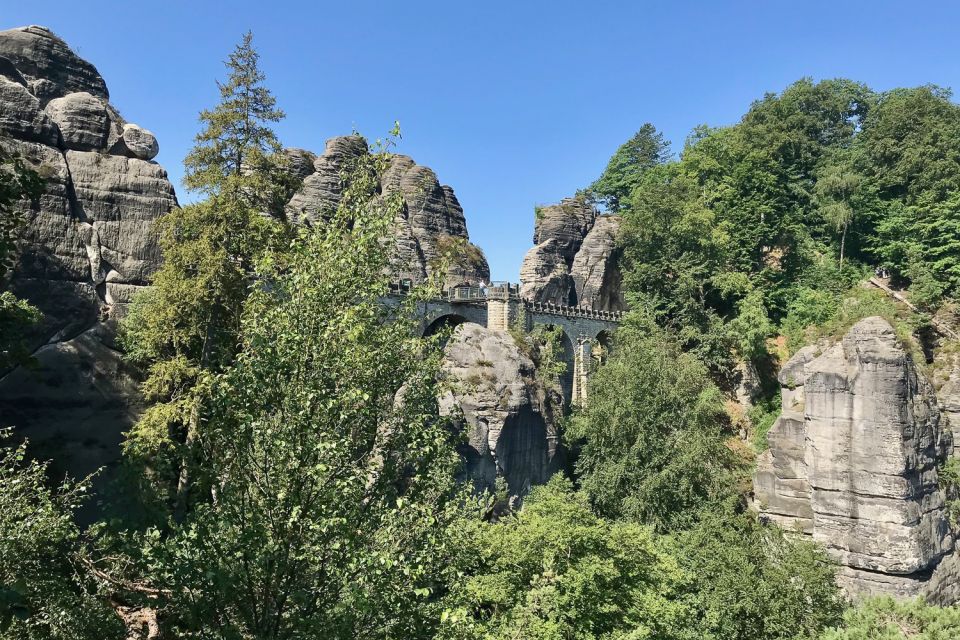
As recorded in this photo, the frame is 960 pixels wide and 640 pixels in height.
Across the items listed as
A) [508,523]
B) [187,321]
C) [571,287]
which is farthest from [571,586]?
[571,287]

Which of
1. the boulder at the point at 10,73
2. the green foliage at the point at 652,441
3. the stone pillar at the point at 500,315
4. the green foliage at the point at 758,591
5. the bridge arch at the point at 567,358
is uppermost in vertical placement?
the boulder at the point at 10,73

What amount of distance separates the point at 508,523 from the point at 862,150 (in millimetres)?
38695

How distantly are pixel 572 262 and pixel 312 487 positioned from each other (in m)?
39.0

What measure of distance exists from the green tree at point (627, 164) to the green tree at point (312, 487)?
170 feet

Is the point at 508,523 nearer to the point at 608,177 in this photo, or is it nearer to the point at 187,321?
the point at 187,321

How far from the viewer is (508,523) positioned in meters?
19.4

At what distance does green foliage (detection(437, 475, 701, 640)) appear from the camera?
1534 cm

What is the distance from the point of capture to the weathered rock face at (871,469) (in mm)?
25172

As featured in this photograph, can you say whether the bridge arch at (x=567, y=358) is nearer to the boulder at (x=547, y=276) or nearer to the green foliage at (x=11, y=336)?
the boulder at (x=547, y=276)

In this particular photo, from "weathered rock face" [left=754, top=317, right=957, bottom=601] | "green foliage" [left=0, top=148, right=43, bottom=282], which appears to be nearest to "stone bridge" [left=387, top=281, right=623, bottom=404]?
"weathered rock face" [left=754, top=317, right=957, bottom=601]

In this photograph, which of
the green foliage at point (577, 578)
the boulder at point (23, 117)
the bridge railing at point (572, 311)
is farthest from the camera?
the bridge railing at point (572, 311)

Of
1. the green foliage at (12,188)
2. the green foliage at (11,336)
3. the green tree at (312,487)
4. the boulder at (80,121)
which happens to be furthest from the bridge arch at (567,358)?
the green foliage at (12,188)

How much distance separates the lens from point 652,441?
27.7 metres

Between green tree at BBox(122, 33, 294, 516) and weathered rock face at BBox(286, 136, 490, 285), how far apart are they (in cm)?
1311
